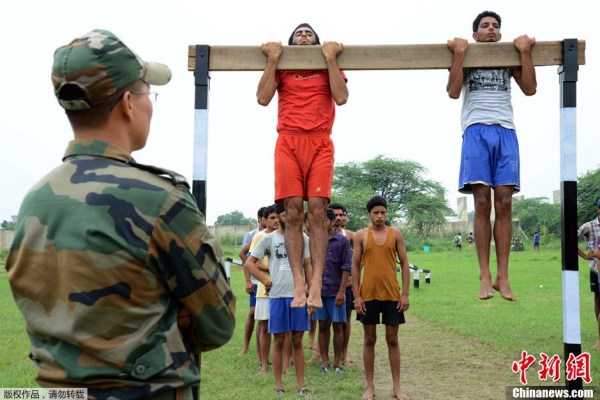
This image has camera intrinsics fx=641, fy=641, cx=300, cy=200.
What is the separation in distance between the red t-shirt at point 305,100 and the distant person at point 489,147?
1.04 m

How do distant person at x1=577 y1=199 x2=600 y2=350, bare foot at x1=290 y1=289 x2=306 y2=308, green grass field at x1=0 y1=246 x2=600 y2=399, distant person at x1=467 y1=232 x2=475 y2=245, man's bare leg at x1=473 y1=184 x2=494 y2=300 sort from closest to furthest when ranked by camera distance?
bare foot at x1=290 y1=289 x2=306 y2=308 < man's bare leg at x1=473 y1=184 x2=494 y2=300 < green grass field at x1=0 y1=246 x2=600 y2=399 < distant person at x1=577 y1=199 x2=600 y2=350 < distant person at x1=467 y1=232 x2=475 y2=245

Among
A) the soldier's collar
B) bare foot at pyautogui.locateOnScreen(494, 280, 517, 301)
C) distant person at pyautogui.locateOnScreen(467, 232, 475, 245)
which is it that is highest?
the soldier's collar

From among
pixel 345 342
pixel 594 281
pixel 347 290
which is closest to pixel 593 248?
pixel 594 281

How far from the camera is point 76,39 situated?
2092 mm

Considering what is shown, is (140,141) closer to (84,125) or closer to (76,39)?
(84,125)

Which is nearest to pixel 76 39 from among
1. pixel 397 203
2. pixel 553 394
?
pixel 553 394

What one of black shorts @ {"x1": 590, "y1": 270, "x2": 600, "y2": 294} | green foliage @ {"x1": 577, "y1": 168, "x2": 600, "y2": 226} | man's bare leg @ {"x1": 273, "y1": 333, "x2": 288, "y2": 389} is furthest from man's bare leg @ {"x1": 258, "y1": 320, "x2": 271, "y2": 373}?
green foliage @ {"x1": 577, "y1": 168, "x2": 600, "y2": 226}

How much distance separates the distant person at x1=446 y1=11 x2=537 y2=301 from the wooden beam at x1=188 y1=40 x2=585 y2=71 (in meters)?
0.14

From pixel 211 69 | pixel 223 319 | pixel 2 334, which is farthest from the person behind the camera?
pixel 2 334

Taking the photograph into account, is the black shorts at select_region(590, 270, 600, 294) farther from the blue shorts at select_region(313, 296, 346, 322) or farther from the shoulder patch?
the shoulder patch

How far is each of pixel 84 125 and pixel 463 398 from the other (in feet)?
18.8

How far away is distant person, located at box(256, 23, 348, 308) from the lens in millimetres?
5094

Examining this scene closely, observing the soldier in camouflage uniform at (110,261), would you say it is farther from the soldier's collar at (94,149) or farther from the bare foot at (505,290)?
the bare foot at (505,290)

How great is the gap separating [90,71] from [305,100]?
3.34 meters
